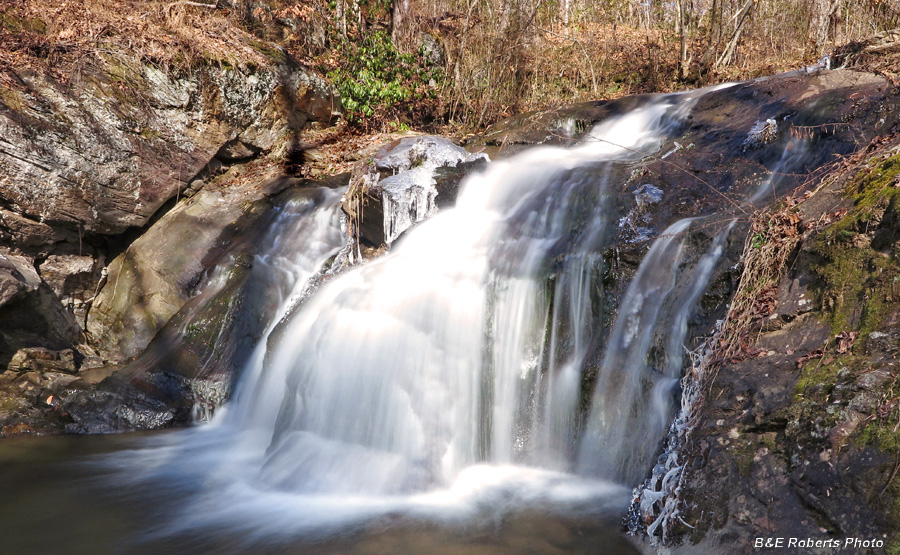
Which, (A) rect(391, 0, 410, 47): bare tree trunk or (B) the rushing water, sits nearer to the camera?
(B) the rushing water

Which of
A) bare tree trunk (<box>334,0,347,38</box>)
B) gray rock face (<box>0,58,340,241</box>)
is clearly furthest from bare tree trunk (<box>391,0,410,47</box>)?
gray rock face (<box>0,58,340,241</box>)

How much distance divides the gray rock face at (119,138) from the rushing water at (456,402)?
11.2 feet

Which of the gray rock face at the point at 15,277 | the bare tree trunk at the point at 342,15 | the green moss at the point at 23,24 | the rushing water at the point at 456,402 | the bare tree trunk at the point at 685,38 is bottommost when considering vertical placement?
the rushing water at the point at 456,402

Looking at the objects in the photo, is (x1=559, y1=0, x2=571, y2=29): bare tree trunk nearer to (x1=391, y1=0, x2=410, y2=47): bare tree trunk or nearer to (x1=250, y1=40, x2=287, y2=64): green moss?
(x1=391, y1=0, x2=410, y2=47): bare tree trunk

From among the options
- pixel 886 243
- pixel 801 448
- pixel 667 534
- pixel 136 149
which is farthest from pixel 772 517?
pixel 136 149

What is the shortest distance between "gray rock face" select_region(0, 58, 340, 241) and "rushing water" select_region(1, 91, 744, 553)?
341 cm

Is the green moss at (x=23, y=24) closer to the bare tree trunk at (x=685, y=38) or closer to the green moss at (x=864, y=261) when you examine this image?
the green moss at (x=864, y=261)

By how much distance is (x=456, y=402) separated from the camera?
5090 millimetres

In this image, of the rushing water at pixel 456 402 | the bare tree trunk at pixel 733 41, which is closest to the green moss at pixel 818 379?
the rushing water at pixel 456 402

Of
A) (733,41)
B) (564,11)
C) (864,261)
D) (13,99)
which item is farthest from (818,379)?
(564,11)

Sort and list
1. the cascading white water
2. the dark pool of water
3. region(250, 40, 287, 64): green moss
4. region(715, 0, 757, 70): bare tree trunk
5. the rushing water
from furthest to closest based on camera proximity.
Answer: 1. region(715, 0, 757, 70): bare tree trunk
2. region(250, 40, 287, 64): green moss
3. the cascading white water
4. the rushing water
5. the dark pool of water

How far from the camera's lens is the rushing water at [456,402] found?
4168 millimetres

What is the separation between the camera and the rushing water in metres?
4.17

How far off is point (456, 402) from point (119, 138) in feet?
20.7
